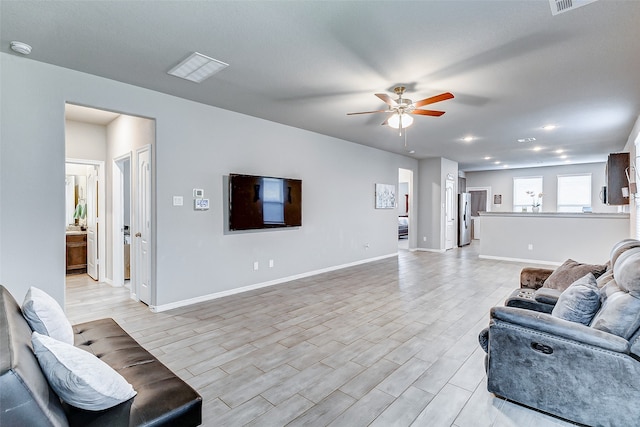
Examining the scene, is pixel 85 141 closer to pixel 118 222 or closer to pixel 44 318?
pixel 118 222

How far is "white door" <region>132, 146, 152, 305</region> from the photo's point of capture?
13.6ft

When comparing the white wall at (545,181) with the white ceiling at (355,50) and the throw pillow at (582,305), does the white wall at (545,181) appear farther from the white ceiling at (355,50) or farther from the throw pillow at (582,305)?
the throw pillow at (582,305)

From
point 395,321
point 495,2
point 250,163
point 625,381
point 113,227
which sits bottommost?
point 395,321

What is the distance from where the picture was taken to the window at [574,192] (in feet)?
33.9

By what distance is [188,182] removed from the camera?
13.9 feet

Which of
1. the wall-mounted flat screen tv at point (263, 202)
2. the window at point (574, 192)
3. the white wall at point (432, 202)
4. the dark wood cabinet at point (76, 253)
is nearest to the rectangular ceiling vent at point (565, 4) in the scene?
the wall-mounted flat screen tv at point (263, 202)

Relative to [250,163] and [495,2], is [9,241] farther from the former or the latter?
[495,2]

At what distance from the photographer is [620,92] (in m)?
3.88

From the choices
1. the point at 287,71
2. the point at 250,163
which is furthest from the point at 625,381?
the point at 250,163

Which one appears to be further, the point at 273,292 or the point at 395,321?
the point at 273,292

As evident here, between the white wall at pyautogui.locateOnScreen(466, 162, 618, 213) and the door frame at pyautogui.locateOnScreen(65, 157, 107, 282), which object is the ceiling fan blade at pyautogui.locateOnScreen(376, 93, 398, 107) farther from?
the white wall at pyautogui.locateOnScreen(466, 162, 618, 213)

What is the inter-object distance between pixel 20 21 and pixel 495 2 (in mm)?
3455

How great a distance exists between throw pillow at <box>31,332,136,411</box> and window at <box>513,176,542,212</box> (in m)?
12.8

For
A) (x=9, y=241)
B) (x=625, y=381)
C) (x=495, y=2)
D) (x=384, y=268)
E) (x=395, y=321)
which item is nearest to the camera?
(x=625, y=381)
